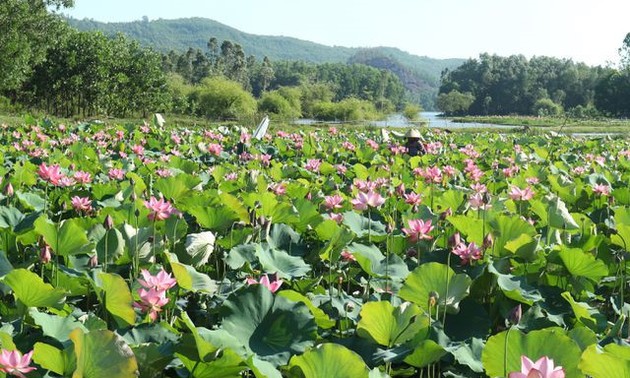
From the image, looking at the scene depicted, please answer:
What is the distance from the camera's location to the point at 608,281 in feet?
6.57

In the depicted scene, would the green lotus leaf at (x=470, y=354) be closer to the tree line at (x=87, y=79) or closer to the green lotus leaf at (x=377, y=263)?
the green lotus leaf at (x=377, y=263)

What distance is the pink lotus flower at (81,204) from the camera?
2.47 meters

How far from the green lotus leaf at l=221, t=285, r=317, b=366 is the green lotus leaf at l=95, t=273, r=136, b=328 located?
199 millimetres

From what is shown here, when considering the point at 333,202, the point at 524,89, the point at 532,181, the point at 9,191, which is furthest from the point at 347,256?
the point at 524,89

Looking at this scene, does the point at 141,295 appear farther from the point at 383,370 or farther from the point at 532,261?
the point at 532,261

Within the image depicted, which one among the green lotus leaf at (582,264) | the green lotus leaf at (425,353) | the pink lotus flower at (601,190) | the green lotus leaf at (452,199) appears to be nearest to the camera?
the green lotus leaf at (425,353)

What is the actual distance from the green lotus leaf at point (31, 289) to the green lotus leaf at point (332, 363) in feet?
2.01

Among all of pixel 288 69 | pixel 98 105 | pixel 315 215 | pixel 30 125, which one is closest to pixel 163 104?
pixel 98 105

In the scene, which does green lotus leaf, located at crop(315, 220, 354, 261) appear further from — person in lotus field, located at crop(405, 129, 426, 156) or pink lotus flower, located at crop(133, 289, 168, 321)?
person in lotus field, located at crop(405, 129, 426, 156)

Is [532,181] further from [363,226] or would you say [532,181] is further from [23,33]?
[23,33]

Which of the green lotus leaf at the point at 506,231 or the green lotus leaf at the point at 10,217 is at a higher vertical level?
the green lotus leaf at the point at 506,231

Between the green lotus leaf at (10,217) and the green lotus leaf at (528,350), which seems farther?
the green lotus leaf at (10,217)

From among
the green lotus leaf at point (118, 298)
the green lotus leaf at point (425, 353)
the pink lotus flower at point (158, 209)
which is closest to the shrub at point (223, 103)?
the pink lotus flower at point (158, 209)

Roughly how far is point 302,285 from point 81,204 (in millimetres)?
1092
